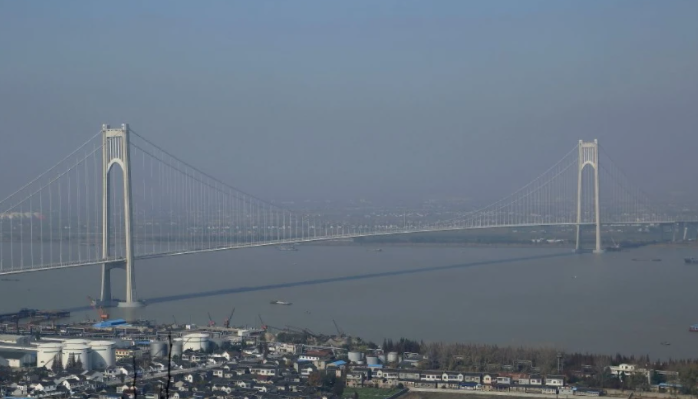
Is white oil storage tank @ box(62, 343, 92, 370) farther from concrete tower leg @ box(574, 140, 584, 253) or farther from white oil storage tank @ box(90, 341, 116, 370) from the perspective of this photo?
concrete tower leg @ box(574, 140, 584, 253)

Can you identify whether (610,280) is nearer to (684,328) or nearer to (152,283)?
(684,328)

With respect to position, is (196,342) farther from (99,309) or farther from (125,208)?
(125,208)

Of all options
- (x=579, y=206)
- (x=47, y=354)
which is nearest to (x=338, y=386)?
(x=47, y=354)

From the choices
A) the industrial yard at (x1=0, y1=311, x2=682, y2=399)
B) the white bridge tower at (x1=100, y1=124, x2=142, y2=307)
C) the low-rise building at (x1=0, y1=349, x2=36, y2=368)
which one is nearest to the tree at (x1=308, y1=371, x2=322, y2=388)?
the industrial yard at (x1=0, y1=311, x2=682, y2=399)

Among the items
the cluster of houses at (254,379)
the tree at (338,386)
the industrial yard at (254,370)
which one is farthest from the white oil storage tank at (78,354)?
the tree at (338,386)

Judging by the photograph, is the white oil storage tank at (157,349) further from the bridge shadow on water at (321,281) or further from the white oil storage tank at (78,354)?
the bridge shadow on water at (321,281)

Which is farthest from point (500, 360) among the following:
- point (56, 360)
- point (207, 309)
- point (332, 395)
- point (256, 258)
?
point (256, 258)
